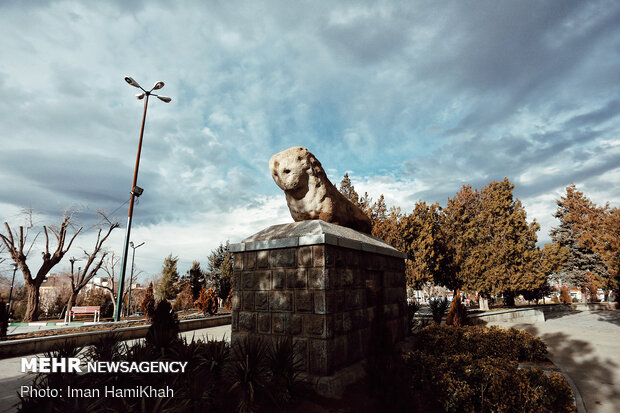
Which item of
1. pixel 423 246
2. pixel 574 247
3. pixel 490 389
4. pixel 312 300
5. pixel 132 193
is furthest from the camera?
pixel 574 247

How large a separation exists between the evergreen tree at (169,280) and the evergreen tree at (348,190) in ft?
58.9

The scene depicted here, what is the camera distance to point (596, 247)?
13781 mm

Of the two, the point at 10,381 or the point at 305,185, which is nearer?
the point at 10,381

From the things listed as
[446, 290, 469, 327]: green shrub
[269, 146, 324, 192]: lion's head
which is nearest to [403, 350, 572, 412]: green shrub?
[269, 146, 324, 192]: lion's head

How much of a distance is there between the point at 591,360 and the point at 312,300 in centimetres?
819

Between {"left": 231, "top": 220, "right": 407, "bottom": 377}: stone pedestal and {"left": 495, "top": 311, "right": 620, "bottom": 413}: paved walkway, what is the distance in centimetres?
373

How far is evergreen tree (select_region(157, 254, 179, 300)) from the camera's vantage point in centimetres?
2927

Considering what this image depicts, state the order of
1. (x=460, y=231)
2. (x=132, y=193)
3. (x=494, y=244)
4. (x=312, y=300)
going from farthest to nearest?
1. (x=460, y=231)
2. (x=494, y=244)
3. (x=132, y=193)
4. (x=312, y=300)

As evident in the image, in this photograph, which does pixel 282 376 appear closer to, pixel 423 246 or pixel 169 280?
pixel 423 246

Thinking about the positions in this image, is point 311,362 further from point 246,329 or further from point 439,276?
point 439,276

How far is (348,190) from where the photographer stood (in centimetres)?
2478

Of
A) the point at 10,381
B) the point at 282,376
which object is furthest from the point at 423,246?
the point at 10,381

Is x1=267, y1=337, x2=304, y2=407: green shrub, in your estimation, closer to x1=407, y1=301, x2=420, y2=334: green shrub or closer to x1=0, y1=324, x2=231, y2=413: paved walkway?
x1=0, y1=324, x2=231, y2=413: paved walkway

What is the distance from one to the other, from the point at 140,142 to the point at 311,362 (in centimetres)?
1306
